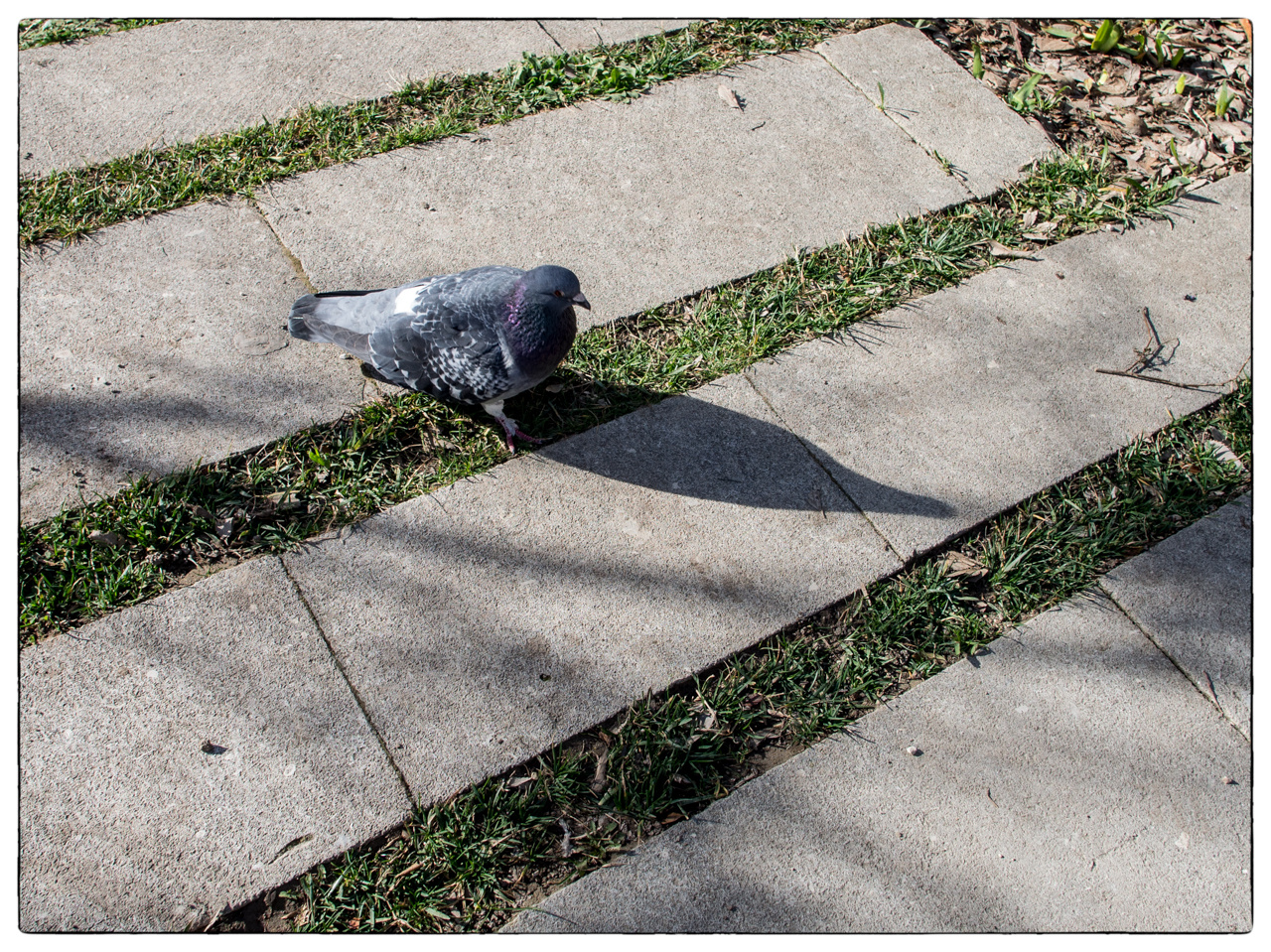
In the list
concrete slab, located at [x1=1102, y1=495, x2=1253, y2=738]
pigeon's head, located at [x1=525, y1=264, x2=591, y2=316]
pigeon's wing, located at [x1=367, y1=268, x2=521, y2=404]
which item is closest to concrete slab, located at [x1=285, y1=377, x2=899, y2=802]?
pigeon's wing, located at [x1=367, y1=268, x2=521, y2=404]

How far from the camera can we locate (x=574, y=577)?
9.45ft

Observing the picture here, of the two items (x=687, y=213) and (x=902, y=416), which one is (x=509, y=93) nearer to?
(x=687, y=213)

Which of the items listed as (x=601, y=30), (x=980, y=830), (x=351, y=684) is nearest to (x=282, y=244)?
(x=351, y=684)

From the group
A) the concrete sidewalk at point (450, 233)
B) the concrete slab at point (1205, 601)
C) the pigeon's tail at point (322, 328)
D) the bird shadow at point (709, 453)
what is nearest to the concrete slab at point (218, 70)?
the concrete sidewalk at point (450, 233)

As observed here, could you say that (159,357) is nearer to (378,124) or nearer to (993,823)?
(378,124)

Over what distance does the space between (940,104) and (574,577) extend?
3.11m

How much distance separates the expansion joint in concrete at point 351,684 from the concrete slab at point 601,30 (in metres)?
3.06

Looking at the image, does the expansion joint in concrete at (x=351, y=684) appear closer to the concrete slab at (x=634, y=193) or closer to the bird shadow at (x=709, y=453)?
the bird shadow at (x=709, y=453)

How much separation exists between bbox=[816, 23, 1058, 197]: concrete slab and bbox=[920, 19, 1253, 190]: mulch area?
0.43 feet

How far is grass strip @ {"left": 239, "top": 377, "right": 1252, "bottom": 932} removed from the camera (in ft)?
7.75

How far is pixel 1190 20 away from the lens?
192 inches

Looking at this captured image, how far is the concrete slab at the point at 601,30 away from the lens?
14.8ft

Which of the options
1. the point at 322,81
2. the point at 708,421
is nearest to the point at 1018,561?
the point at 708,421

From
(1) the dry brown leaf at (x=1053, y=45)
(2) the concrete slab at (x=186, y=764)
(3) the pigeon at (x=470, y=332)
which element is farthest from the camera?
(1) the dry brown leaf at (x=1053, y=45)
